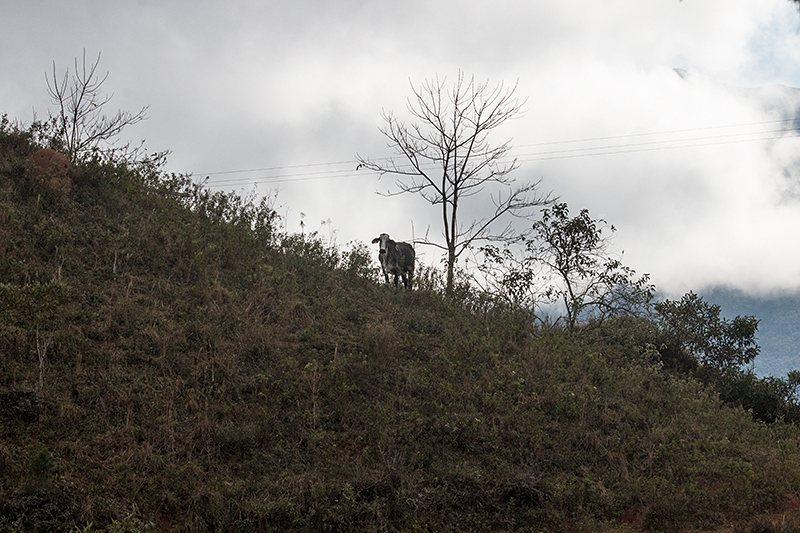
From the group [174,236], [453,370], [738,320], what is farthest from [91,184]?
[738,320]

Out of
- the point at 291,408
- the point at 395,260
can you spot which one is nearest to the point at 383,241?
the point at 395,260

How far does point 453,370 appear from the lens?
12250mm

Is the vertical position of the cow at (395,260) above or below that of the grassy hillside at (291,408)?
above

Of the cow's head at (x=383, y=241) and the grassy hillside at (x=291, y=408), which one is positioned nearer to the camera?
the grassy hillside at (x=291, y=408)

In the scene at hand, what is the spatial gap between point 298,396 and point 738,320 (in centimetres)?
1433

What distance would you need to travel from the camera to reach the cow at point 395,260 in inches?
702

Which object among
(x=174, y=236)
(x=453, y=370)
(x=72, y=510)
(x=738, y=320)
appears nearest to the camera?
(x=72, y=510)

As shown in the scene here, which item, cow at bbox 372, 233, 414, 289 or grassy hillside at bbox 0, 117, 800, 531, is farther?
cow at bbox 372, 233, 414, 289

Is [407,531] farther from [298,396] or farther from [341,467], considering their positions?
[298,396]

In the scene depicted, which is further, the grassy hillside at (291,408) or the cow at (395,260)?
the cow at (395,260)

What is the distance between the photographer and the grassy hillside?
810cm

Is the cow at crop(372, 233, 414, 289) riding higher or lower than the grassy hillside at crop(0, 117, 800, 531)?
higher

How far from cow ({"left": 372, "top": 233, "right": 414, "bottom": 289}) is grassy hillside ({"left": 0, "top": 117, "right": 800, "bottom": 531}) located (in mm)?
2222

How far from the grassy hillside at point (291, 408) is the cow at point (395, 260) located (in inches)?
87.5
